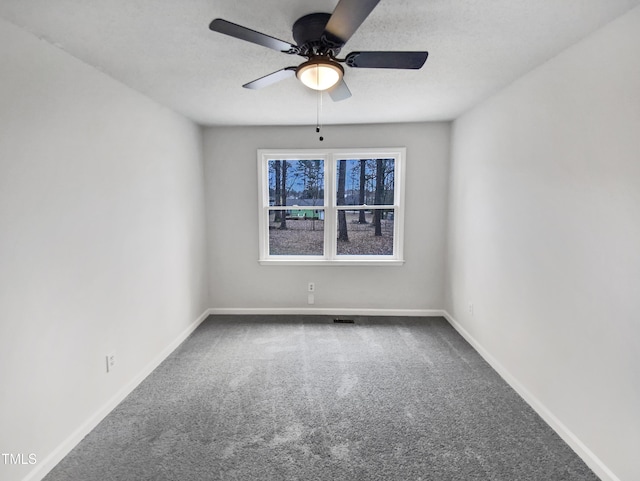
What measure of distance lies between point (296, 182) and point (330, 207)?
0.54 meters

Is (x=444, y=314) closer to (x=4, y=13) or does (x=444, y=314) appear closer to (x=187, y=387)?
(x=187, y=387)

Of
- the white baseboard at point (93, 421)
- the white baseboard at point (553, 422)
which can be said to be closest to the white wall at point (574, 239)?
the white baseboard at point (553, 422)

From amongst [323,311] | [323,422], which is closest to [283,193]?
[323,311]

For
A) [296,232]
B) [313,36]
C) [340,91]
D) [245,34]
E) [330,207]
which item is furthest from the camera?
[296,232]

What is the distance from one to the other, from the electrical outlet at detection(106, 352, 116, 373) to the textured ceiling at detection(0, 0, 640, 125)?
1.96m

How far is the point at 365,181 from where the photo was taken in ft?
13.1

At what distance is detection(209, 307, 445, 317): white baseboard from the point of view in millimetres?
4027

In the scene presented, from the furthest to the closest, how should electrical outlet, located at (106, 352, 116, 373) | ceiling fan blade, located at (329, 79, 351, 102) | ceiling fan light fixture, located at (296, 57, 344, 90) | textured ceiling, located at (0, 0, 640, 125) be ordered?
1. electrical outlet, located at (106, 352, 116, 373)
2. ceiling fan blade, located at (329, 79, 351, 102)
3. ceiling fan light fixture, located at (296, 57, 344, 90)
4. textured ceiling, located at (0, 0, 640, 125)

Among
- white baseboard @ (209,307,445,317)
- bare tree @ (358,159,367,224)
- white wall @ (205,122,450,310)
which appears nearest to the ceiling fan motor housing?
white wall @ (205,122,450,310)

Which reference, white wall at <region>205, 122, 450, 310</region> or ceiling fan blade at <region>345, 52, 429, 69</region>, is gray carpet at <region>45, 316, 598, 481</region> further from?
ceiling fan blade at <region>345, 52, 429, 69</region>

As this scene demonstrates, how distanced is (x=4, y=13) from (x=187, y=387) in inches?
98.1

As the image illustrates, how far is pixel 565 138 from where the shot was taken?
1933 mm

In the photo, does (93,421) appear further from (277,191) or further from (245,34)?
(277,191)

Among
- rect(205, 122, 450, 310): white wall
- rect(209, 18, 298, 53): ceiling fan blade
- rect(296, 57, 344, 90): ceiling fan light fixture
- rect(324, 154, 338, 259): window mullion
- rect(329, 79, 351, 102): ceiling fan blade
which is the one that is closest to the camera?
rect(209, 18, 298, 53): ceiling fan blade
